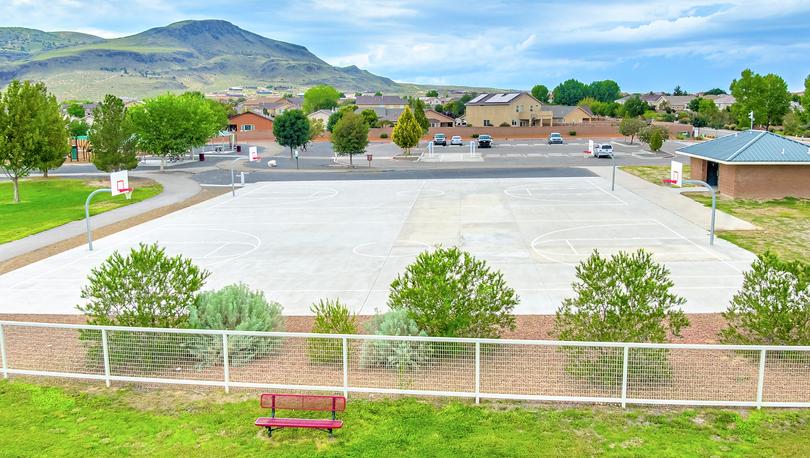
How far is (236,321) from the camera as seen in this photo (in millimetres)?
13938

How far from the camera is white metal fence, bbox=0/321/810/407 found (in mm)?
11117

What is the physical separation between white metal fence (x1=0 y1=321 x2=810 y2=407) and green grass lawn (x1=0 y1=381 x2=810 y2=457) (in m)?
0.33

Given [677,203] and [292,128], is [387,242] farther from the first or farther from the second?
[292,128]

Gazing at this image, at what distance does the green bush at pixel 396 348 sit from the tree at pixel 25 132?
114 ft

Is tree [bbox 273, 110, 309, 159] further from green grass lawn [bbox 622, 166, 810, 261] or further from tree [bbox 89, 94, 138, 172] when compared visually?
green grass lawn [bbox 622, 166, 810, 261]

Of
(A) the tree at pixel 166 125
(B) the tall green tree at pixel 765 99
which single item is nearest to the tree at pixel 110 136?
(A) the tree at pixel 166 125

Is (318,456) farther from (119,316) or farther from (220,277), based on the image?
(220,277)

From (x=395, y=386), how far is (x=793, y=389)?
268 inches

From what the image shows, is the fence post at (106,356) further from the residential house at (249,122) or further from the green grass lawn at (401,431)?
the residential house at (249,122)

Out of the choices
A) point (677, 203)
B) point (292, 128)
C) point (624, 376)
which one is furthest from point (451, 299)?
point (292, 128)

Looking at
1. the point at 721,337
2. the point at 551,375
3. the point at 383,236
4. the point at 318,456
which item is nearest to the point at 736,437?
the point at 551,375

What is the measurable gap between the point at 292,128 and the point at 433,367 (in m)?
57.5

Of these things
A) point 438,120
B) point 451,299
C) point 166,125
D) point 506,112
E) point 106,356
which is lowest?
point 106,356

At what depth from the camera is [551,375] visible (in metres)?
11.9
